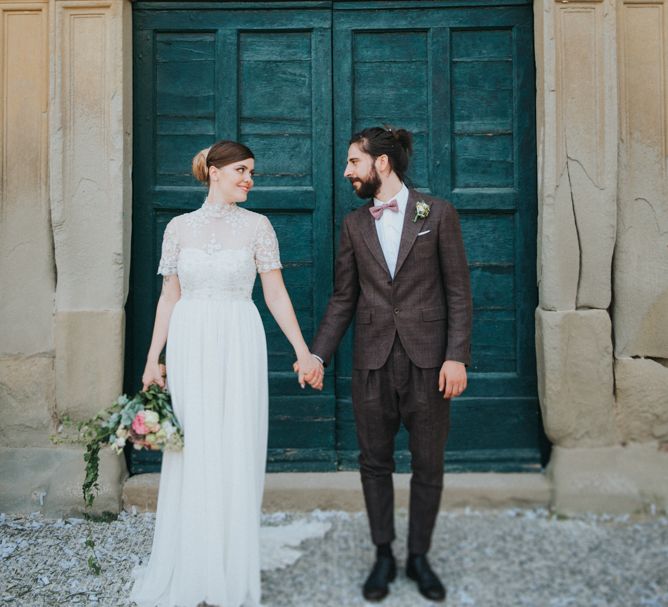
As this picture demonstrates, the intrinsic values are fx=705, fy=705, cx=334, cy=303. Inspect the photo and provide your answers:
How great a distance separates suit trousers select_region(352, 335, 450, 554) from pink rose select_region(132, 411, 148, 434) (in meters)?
0.91

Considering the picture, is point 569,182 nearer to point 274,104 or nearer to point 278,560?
point 274,104

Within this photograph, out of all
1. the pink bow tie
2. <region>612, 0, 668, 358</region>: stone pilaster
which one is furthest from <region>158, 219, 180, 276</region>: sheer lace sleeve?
<region>612, 0, 668, 358</region>: stone pilaster

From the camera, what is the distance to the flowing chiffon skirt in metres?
2.84

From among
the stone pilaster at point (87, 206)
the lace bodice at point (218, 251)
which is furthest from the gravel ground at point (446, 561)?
the lace bodice at point (218, 251)

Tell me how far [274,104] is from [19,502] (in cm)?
275

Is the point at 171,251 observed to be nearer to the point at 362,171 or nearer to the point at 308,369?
the point at 308,369

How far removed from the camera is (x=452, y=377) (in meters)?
2.92

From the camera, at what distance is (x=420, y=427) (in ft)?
9.93

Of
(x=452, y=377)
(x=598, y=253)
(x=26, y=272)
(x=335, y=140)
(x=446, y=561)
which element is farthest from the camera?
(x=335, y=140)

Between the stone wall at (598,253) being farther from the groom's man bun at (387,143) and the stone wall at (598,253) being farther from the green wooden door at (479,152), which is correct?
the groom's man bun at (387,143)

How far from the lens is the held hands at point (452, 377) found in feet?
9.59

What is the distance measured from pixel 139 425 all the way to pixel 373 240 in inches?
48.8

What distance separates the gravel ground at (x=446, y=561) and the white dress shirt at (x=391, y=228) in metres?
1.43

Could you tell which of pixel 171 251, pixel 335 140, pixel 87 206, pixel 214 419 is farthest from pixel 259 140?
pixel 214 419
